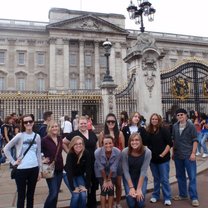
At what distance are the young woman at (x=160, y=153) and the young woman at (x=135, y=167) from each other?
802mm

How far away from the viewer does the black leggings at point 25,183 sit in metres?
4.95

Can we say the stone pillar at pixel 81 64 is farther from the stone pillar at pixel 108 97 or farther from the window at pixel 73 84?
the stone pillar at pixel 108 97

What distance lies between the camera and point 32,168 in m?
5.02

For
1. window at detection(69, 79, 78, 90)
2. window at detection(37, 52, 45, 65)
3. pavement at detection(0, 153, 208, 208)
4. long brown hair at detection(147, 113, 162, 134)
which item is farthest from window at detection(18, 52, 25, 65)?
long brown hair at detection(147, 113, 162, 134)

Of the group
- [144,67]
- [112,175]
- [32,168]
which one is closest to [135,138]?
[112,175]

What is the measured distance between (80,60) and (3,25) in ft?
42.9

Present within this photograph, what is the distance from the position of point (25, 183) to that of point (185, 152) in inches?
124

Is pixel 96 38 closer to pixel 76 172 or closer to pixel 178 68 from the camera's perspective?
pixel 178 68

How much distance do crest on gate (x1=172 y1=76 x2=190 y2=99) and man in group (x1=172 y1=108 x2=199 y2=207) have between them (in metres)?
9.44

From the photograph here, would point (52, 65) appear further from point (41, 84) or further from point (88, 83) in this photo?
point (88, 83)

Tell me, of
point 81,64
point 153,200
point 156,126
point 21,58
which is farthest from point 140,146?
point 21,58

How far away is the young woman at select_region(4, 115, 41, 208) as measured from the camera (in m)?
4.95

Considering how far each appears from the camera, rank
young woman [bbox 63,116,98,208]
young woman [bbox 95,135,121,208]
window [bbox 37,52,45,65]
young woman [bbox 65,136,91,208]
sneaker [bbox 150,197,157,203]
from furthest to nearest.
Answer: window [bbox 37,52,45,65] → sneaker [bbox 150,197,157,203] → young woman [bbox 63,116,98,208] → young woman [bbox 95,135,121,208] → young woman [bbox 65,136,91,208]

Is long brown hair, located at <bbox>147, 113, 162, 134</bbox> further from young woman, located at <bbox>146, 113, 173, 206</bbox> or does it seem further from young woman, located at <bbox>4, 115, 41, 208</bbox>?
young woman, located at <bbox>4, 115, 41, 208</bbox>
